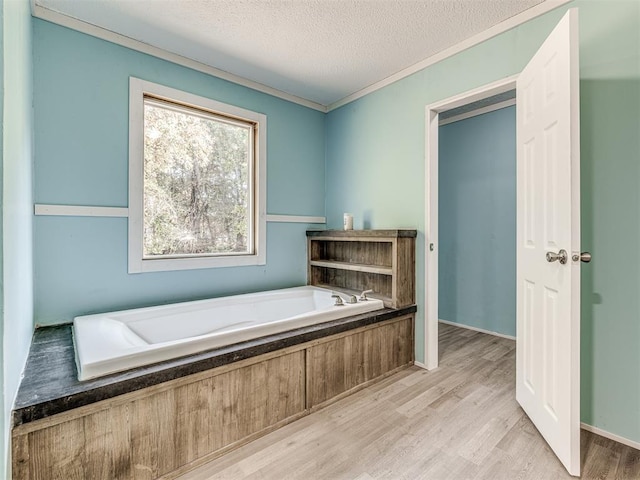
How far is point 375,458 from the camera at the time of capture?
5.03 ft

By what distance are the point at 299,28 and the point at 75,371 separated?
231 cm

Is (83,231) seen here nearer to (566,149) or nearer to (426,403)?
(426,403)

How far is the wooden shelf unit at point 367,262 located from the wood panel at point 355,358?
0.26 metres

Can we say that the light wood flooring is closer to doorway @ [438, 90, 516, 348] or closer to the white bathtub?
the white bathtub

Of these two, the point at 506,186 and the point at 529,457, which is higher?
the point at 506,186

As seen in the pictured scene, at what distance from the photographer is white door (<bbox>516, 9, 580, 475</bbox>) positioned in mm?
1360

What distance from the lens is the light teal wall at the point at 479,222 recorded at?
3.26m

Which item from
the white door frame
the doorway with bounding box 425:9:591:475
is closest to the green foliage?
the white door frame

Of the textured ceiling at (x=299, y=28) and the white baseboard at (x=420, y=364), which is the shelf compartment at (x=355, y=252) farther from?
the textured ceiling at (x=299, y=28)

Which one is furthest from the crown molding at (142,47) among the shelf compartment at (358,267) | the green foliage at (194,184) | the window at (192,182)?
the shelf compartment at (358,267)

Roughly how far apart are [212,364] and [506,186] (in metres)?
3.23

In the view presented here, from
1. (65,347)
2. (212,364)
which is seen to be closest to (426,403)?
(212,364)

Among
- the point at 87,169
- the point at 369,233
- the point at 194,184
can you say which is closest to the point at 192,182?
the point at 194,184

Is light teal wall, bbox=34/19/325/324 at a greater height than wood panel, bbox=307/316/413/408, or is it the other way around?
light teal wall, bbox=34/19/325/324
